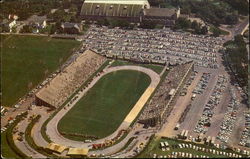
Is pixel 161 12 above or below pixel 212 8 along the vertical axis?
below

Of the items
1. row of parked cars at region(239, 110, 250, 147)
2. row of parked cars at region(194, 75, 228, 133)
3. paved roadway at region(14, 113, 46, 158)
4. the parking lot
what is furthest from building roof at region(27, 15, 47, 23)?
row of parked cars at region(239, 110, 250, 147)

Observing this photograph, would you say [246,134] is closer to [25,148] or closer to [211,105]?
[211,105]

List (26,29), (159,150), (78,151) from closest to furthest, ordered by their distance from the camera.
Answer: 1. (78,151)
2. (159,150)
3. (26,29)

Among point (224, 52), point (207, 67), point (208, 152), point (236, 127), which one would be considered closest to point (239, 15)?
point (224, 52)

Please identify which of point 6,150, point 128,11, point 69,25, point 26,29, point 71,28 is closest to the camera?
point 6,150

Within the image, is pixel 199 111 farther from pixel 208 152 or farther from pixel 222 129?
pixel 208 152

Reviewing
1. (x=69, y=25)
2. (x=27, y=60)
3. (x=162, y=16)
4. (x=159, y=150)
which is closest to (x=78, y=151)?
(x=159, y=150)

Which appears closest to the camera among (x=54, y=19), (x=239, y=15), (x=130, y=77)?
(x=130, y=77)

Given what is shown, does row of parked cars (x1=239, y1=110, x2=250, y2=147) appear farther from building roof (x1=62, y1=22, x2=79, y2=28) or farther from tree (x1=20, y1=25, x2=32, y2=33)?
tree (x1=20, y1=25, x2=32, y2=33)
